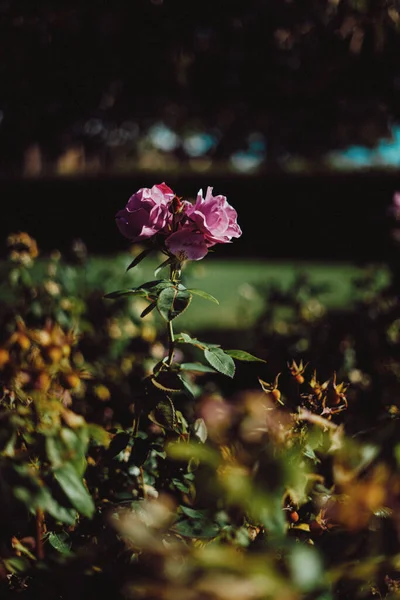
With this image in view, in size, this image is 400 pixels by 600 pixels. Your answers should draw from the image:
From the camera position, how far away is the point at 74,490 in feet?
2.81

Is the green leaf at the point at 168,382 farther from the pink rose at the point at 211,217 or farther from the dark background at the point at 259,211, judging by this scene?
the dark background at the point at 259,211

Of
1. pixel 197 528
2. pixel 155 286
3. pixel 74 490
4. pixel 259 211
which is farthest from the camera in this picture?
pixel 259 211

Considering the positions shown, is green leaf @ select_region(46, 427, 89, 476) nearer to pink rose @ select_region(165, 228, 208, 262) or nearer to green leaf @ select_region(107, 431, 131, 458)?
green leaf @ select_region(107, 431, 131, 458)

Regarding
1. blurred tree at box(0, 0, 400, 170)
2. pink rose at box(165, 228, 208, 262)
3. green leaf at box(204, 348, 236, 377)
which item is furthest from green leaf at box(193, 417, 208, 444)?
blurred tree at box(0, 0, 400, 170)

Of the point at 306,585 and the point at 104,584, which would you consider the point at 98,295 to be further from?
the point at 306,585

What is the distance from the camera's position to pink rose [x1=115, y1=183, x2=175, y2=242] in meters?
1.30

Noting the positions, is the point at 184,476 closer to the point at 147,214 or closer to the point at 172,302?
the point at 172,302

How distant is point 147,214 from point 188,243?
0.34 ft

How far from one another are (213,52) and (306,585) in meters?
3.43

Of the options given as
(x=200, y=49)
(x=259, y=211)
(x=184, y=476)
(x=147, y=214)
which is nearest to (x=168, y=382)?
(x=184, y=476)

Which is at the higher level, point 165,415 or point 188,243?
point 188,243

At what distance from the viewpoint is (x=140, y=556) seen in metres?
0.99

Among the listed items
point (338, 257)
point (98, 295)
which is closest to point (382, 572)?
point (98, 295)

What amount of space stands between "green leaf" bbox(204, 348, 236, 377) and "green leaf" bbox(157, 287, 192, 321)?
102mm
